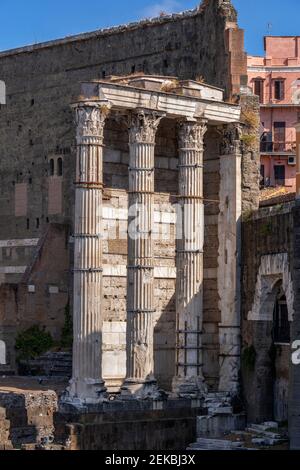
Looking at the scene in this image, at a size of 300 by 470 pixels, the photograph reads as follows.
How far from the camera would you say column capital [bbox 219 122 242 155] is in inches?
1300

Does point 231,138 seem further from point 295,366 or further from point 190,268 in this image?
point 295,366

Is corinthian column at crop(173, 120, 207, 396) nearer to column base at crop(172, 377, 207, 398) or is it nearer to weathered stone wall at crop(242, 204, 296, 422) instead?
column base at crop(172, 377, 207, 398)

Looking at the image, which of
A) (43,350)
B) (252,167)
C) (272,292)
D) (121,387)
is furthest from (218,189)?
(43,350)

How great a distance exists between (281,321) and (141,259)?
344cm

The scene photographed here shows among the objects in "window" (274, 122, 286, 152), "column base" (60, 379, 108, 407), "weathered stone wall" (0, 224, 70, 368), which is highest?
"window" (274, 122, 286, 152)

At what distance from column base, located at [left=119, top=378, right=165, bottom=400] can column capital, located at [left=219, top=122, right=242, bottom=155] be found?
5.81m

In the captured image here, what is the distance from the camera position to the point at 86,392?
30078 mm

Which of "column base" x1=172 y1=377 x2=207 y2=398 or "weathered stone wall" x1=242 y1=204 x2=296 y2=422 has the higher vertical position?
"weathered stone wall" x1=242 y1=204 x2=296 y2=422

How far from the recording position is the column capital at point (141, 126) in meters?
31.3

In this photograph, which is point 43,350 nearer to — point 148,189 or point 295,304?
point 148,189

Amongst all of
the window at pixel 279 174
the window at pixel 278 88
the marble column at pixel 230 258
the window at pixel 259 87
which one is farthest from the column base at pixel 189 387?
the window at pixel 278 88

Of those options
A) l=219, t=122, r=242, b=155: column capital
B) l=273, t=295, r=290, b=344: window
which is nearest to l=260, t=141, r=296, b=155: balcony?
l=219, t=122, r=242, b=155: column capital

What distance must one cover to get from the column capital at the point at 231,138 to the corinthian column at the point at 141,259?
2.08 meters

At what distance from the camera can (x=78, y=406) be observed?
2972cm
